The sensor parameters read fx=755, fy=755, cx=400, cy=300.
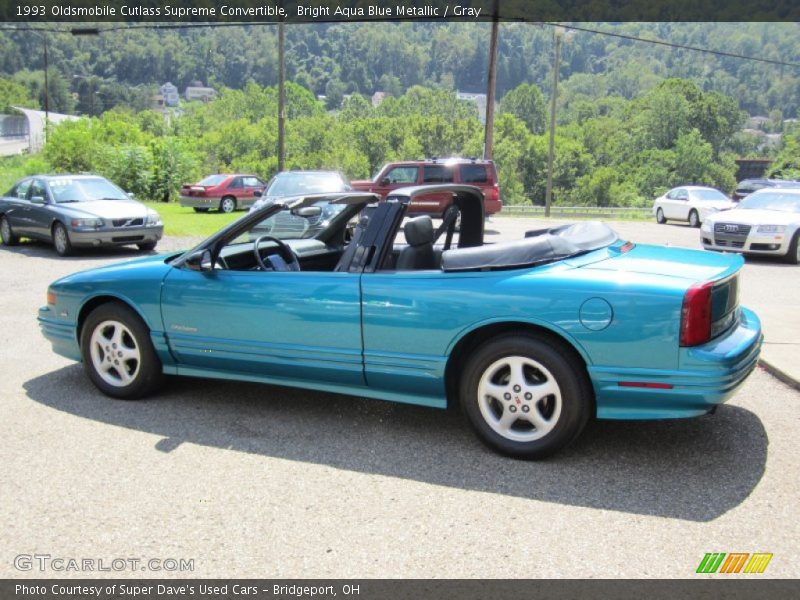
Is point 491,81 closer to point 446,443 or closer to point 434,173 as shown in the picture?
point 434,173

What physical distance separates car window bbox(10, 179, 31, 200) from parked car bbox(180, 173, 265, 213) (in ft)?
39.1

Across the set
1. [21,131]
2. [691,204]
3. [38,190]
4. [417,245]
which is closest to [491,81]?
[691,204]

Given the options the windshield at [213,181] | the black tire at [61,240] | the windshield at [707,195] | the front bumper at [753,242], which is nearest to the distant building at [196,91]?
the windshield at [213,181]

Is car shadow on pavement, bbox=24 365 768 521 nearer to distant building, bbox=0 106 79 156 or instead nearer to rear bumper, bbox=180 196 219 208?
rear bumper, bbox=180 196 219 208

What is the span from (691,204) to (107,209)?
18468mm

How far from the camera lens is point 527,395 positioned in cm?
412

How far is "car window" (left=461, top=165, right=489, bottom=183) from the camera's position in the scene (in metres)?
20.8

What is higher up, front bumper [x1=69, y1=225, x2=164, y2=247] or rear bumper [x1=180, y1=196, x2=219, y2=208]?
front bumper [x1=69, y1=225, x2=164, y2=247]

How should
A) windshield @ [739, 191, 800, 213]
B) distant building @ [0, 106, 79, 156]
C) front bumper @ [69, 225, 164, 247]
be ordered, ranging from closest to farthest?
1. front bumper @ [69, 225, 164, 247]
2. windshield @ [739, 191, 800, 213]
3. distant building @ [0, 106, 79, 156]

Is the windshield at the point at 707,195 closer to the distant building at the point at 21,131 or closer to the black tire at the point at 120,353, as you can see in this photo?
the black tire at the point at 120,353

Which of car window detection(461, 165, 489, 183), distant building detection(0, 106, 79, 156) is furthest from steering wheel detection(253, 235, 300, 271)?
distant building detection(0, 106, 79, 156)

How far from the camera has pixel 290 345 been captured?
4.71 meters

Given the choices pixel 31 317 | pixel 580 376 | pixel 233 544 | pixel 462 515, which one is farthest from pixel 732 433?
pixel 31 317

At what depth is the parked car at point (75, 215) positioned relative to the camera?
13634mm
